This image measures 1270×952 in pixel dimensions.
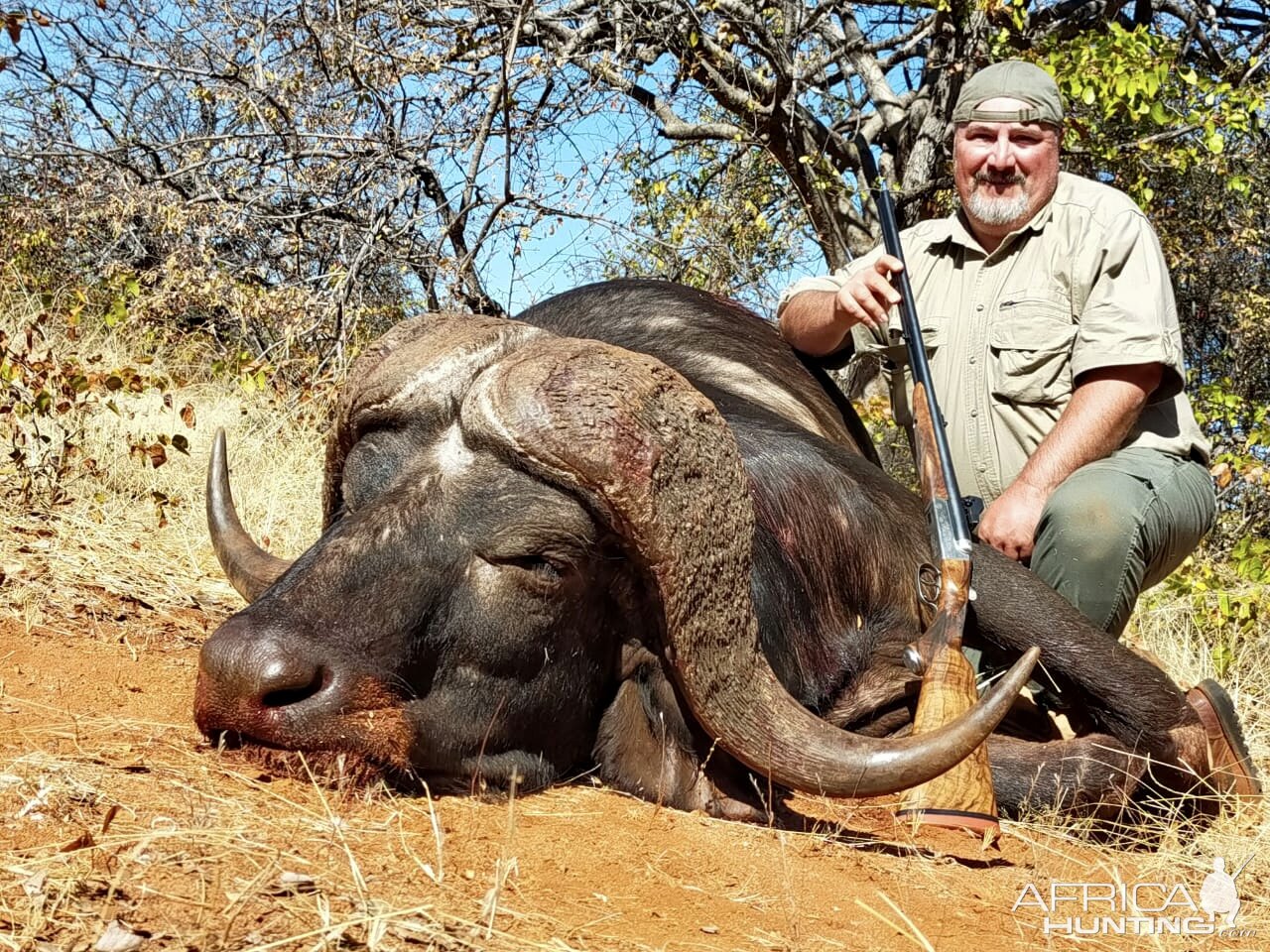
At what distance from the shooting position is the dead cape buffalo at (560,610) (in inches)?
122

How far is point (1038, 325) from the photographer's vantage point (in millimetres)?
5133

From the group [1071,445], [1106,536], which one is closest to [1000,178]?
[1071,445]

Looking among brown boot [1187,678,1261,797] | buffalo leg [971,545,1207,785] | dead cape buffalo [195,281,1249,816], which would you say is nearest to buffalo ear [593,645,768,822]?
dead cape buffalo [195,281,1249,816]

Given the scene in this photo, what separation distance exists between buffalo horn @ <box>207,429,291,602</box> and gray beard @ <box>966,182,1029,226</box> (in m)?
2.88

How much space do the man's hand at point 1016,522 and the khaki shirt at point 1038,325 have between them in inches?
20.2

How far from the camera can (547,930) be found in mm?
2426

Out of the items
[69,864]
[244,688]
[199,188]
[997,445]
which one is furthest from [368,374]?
[199,188]

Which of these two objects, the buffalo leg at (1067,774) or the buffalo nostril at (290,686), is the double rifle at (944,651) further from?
the buffalo nostril at (290,686)

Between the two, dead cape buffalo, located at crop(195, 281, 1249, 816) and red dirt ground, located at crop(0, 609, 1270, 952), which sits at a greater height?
dead cape buffalo, located at crop(195, 281, 1249, 816)

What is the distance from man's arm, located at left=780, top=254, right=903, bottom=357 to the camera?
16.0 ft

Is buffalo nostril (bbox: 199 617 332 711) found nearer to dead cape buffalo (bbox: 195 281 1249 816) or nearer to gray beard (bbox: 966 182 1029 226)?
dead cape buffalo (bbox: 195 281 1249 816)

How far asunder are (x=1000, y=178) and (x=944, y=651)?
90.4 inches

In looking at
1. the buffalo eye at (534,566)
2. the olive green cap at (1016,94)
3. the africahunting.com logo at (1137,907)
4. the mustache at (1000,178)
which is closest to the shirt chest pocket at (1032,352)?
the mustache at (1000,178)

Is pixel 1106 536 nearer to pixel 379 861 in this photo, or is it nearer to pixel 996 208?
pixel 996 208
